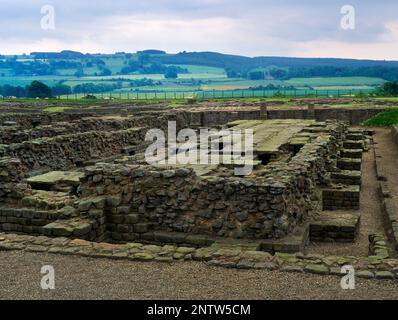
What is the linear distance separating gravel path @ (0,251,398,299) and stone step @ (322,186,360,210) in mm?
6026

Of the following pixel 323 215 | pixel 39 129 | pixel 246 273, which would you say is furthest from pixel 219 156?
pixel 39 129

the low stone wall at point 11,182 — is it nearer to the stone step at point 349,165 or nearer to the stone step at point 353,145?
the stone step at point 349,165

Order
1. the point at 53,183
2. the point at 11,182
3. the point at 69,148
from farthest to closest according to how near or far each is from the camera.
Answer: the point at 69,148 → the point at 53,183 → the point at 11,182

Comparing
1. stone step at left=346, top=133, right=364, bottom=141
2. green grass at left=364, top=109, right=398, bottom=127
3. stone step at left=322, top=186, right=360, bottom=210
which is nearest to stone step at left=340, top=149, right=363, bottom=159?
stone step at left=346, top=133, right=364, bottom=141

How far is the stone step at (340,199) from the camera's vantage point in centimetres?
1241

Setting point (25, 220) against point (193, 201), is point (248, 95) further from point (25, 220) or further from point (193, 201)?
point (193, 201)

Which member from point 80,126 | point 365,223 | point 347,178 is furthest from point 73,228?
point 80,126

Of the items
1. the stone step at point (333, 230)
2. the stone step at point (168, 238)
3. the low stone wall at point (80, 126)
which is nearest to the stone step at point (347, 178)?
the stone step at point (333, 230)

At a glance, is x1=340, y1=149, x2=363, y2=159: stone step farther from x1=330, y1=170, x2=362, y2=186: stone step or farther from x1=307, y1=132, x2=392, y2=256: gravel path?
x1=330, y1=170, x2=362, y2=186: stone step

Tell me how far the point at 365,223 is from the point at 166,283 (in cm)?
644

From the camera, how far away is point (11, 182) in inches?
462

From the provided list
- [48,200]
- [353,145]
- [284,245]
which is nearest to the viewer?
[284,245]

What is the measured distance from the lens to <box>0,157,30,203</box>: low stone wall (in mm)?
11188
